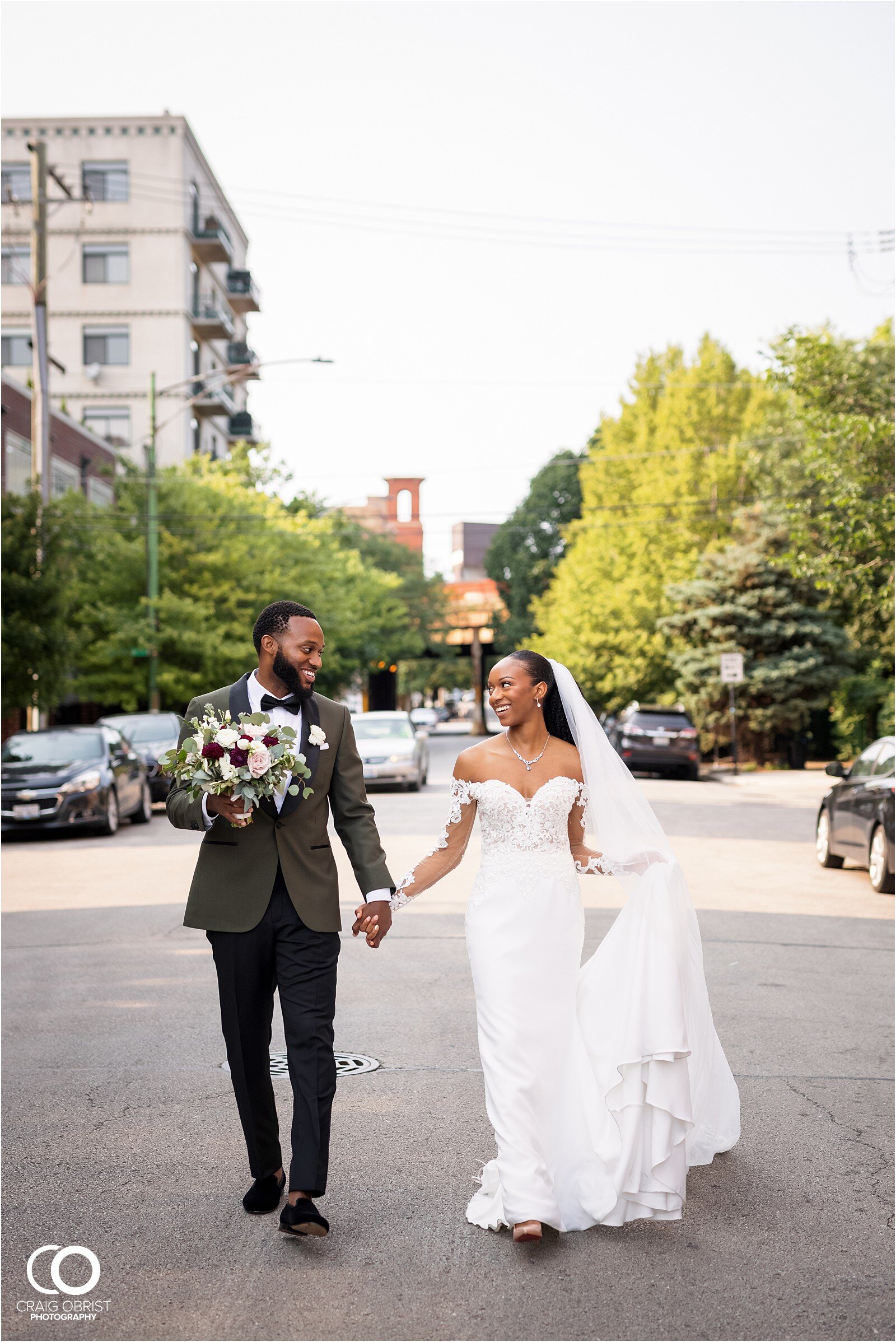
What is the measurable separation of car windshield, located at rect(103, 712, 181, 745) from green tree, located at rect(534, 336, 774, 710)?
64.8 feet

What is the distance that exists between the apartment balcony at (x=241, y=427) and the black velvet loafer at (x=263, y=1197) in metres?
59.7

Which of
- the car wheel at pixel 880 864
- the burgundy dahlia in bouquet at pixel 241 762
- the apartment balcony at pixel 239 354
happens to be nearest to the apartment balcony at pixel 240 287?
the apartment balcony at pixel 239 354

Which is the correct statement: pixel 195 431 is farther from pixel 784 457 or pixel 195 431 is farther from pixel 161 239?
pixel 784 457

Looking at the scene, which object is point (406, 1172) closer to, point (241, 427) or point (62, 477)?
point (62, 477)

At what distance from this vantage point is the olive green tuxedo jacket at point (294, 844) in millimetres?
4734

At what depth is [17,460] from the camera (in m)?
33.5

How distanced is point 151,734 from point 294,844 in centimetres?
2071

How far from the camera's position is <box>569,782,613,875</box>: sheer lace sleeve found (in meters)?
5.29

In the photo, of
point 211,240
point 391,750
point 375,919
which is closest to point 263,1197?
point 375,919

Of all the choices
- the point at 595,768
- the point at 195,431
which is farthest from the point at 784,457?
the point at 595,768

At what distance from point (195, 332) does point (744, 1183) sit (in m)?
54.7

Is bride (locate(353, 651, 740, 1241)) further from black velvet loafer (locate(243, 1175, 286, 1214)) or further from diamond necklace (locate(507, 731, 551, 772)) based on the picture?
black velvet loafer (locate(243, 1175, 286, 1214))

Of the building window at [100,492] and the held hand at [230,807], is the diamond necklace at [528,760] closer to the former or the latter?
the held hand at [230,807]

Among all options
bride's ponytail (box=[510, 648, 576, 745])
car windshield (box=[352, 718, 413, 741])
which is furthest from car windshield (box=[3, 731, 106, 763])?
bride's ponytail (box=[510, 648, 576, 745])
